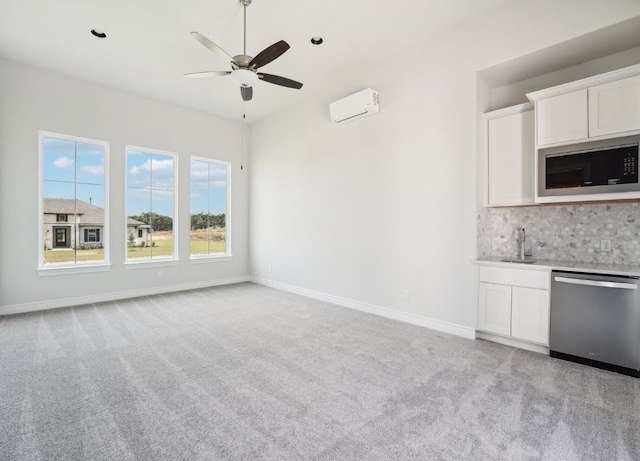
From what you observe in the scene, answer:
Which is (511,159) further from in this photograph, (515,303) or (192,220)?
(192,220)

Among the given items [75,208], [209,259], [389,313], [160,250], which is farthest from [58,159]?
[389,313]

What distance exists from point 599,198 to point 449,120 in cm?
170

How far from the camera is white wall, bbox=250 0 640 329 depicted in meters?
3.30

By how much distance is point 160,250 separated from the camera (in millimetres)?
5871

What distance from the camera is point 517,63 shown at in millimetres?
3320

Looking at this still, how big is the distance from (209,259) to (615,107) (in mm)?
6412

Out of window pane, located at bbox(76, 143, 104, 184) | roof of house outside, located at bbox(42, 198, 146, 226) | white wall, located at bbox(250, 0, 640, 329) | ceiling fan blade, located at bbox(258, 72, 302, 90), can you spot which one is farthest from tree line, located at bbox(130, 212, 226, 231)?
ceiling fan blade, located at bbox(258, 72, 302, 90)

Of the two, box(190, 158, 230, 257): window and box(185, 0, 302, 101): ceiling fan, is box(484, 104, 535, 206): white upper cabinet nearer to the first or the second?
box(185, 0, 302, 101): ceiling fan

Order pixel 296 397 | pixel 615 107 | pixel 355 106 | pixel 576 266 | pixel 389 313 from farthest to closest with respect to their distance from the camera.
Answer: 1. pixel 355 106
2. pixel 389 313
3. pixel 576 266
4. pixel 615 107
5. pixel 296 397

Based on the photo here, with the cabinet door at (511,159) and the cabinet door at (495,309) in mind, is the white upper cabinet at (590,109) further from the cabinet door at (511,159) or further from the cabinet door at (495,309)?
the cabinet door at (495,309)

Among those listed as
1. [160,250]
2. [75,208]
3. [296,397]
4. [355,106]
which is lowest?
[296,397]

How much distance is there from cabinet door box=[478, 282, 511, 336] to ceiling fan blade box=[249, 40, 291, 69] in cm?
325

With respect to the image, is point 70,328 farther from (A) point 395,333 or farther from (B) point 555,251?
(B) point 555,251

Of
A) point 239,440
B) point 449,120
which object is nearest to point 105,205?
point 239,440
